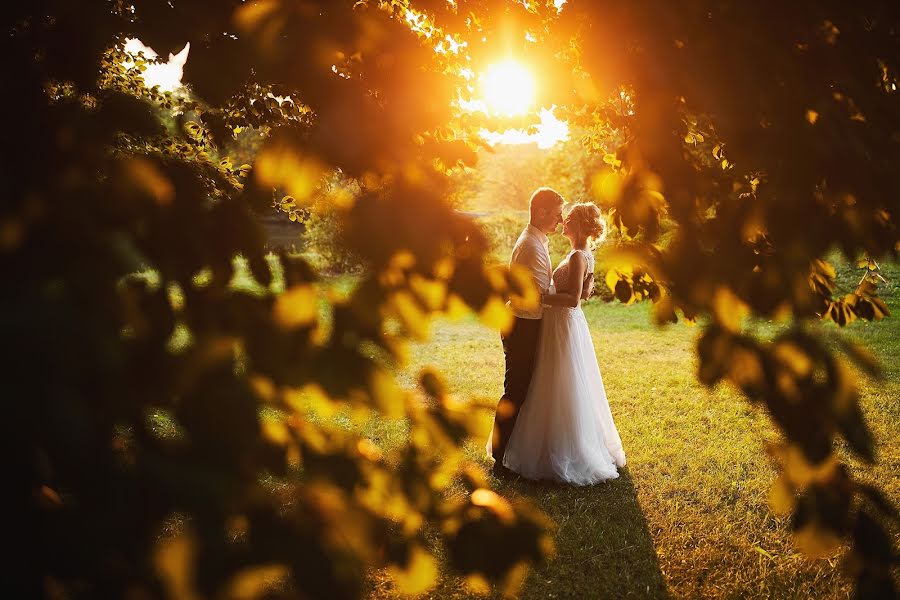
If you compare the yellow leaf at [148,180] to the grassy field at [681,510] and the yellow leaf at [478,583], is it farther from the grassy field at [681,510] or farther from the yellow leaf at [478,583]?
the yellow leaf at [478,583]

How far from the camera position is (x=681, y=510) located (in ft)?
15.4

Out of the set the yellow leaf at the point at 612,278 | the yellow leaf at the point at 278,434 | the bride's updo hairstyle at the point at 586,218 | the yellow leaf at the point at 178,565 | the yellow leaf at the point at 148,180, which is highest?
the bride's updo hairstyle at the point at 586,218

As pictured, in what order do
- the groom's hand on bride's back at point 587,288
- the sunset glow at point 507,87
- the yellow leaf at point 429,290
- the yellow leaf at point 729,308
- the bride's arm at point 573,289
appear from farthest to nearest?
the groom's hand on bride's back at point 587,288 → the bride's arm at point 573,289 → the sunset glow at point 507,87 → the yellow leaf at point 729,308 → the yellow leaf at point 429,290

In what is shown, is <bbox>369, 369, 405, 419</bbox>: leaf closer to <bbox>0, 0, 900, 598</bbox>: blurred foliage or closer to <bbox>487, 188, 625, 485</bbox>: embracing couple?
<bbox>0, 0, 900, 598</bbox>: blurred foliage

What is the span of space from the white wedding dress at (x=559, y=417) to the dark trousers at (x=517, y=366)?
6 cm

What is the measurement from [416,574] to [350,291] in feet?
1.77

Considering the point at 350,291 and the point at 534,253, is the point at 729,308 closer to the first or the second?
the point at 350,291

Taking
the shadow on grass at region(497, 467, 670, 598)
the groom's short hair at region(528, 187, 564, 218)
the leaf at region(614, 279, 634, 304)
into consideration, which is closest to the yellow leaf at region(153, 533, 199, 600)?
the leaf at region(614, 279, 634, 304)

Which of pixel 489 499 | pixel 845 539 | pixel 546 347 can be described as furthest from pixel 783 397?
pixel 546 347

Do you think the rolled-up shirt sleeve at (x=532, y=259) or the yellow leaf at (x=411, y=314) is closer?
the yellow leaf at (x=411, y=314)

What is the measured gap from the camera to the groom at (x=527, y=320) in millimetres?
4754

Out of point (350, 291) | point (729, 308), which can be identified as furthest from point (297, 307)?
point (729, 308)

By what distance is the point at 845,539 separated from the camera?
3.95ft

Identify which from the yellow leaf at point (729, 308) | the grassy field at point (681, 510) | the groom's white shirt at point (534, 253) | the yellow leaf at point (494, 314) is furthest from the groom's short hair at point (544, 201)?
the yellow leaf at point (494, 314)
